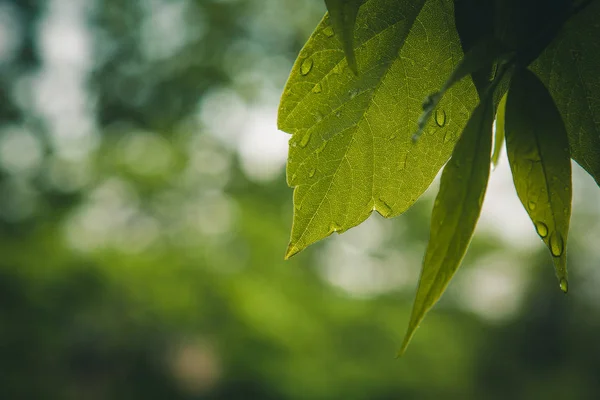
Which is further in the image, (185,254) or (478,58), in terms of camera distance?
(185,254)

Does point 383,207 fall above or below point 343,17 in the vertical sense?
below

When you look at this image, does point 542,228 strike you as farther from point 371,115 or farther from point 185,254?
point 185,254

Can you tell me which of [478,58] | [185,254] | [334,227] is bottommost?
[185,254]

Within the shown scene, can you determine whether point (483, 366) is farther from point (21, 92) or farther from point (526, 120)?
point (526, 120)

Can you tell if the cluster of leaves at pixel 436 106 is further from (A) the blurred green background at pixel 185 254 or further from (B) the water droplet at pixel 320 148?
(A) the blurred green background at pixel 185 254

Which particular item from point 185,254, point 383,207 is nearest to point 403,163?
point 383,207

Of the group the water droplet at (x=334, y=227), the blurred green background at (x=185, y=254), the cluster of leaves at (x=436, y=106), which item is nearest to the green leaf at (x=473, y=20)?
the cluster of leaves at (x=436, y=106)

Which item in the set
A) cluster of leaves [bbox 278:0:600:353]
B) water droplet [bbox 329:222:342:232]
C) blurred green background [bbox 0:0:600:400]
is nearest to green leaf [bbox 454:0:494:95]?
cluster of leaves [bbox 278:0:600:353]
